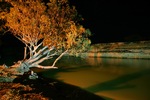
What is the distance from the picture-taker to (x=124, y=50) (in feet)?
136

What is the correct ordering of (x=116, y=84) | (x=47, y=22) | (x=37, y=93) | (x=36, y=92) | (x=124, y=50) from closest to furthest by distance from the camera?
(x=37, y=93) → (x=36, y=92) → (x=47, y=22) → (x=116, y=84) → (x=124, y=50)

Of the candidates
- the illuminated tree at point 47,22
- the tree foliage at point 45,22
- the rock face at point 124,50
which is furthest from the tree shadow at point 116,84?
the rock face at point 124,50

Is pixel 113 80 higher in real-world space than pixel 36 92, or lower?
lower

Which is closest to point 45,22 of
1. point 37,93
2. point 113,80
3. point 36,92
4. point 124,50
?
point 36,92

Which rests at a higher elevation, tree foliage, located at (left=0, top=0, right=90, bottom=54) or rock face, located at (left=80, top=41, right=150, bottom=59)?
tree foliage, located at (left=0, top=0, right=90, bottom=54)

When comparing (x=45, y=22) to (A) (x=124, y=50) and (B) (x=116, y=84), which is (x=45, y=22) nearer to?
(B) (x=116, y=84)

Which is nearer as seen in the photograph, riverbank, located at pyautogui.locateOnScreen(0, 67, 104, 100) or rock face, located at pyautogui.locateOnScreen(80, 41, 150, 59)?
riverbank, located at pyautogui.locateOnScreen(0, 67, 104, 100)

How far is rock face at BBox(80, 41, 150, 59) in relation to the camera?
3862 centimetres

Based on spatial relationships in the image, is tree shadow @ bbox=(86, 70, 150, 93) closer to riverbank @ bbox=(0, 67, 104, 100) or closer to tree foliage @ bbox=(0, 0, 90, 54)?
riverbank @ bbox=(0, 67, 104, 100)

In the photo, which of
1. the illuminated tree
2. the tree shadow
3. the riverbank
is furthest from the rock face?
the riverbank

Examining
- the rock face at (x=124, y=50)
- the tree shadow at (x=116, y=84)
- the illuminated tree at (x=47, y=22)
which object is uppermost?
the illuminated tree at (x=47, y=22)

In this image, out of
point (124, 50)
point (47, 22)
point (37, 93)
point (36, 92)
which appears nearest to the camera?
point (37, 93)

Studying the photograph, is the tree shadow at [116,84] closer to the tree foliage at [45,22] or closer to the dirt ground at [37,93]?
the dirt ground at [37,93]

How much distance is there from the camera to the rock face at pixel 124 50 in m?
38.6
